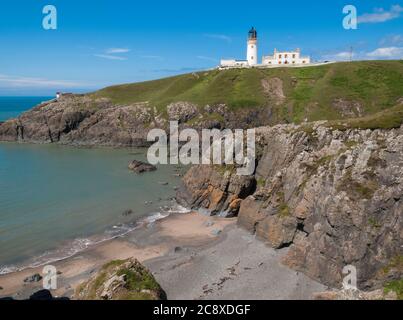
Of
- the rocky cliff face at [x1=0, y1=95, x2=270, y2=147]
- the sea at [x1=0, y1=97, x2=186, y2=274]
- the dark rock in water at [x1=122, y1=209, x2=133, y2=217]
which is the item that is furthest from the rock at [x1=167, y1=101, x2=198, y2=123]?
the dark rock in water at [x1=122, y1=209, x2=133, y2=217]

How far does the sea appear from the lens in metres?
42.6

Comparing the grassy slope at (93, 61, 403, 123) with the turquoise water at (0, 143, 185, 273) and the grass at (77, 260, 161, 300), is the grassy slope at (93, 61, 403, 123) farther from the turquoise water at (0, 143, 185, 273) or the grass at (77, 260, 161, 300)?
the grass at (77, 260, 161, 300)

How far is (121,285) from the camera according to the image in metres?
25.4

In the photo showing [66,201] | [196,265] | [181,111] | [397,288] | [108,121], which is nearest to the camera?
[397,288]

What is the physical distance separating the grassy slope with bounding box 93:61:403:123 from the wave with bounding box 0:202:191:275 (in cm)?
6969

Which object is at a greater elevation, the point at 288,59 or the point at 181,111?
the point at 288,59

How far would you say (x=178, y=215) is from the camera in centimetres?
5250

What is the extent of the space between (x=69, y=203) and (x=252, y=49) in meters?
117

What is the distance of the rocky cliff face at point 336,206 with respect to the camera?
30.4 m

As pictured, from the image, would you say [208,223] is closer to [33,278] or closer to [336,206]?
[336,206]

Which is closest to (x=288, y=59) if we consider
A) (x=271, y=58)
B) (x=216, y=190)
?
(x=271, y=58)

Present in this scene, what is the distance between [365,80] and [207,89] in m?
54.0

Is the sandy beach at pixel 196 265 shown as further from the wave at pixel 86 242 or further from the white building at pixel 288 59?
the white building at pixel 288 59

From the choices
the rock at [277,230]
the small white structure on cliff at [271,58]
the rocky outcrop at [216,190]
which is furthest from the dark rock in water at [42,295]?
the small white structure on cliff at [271,58]
